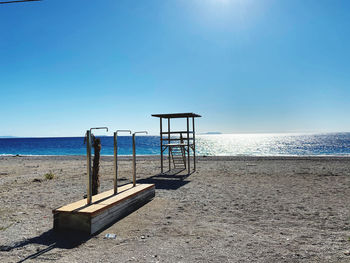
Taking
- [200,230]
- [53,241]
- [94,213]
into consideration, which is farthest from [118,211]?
[200,230]

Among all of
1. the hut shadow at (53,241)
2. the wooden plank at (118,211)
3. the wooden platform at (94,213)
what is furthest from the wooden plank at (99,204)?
the hut shadow at (53,241)

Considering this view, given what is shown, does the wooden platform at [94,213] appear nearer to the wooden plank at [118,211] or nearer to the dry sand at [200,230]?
the wooden plank at [118,211]

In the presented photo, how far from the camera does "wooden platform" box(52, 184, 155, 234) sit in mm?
4627

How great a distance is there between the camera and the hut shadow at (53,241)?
161 inches

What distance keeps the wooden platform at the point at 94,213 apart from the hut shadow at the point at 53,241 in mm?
122

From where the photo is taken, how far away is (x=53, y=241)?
14.3 feet

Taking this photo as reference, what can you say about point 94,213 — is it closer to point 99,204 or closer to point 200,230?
point 99,204

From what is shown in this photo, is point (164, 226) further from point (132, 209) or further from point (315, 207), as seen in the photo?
point (315, 207)

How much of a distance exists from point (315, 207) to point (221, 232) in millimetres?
3471

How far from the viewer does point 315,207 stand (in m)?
6.64

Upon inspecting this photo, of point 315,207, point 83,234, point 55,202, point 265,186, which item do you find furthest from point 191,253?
point 265,186

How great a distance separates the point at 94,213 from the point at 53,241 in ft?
2.70

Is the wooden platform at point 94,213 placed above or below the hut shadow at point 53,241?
above

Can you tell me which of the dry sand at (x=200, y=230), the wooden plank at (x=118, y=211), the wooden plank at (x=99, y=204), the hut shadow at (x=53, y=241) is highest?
the wooden plank at (x=99, y=204)
